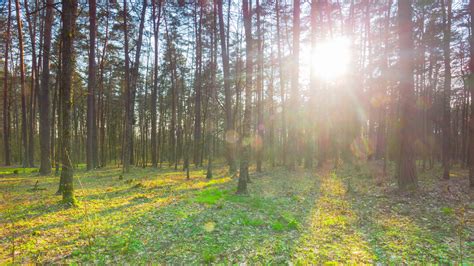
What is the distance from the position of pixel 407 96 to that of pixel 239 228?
25.8 ft

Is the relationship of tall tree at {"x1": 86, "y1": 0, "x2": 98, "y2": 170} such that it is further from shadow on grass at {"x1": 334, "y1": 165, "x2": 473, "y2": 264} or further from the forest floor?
shadow on grass at {"x1": 334, "y1": 165, "x2": 473, "y2": 264}

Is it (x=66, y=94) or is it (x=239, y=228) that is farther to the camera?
(x=66, y=94)

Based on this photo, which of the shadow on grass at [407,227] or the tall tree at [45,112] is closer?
the shadow on grass at [407,227]

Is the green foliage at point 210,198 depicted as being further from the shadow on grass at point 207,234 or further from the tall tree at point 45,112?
the tall tree at point 45,112

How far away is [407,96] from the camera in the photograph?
8867 mm

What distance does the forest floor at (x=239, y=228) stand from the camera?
14.5 ft

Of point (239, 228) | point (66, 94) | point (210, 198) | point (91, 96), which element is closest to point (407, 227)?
point (239, 228)

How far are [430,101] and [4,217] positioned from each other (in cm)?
2829

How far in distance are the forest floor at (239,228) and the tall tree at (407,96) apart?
103 centimetres

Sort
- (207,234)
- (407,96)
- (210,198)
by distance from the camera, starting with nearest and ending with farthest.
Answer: (207,234) < (210,198) < (407,96)

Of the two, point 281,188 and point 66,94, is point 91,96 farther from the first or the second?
point 281,188

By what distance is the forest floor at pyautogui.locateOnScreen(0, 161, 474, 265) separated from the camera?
442 centimetres

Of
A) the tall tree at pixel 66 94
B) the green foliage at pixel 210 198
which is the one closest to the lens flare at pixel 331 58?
the green foliage at pixel 210 198

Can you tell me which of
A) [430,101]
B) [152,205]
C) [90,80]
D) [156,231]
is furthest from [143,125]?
[430,101]
